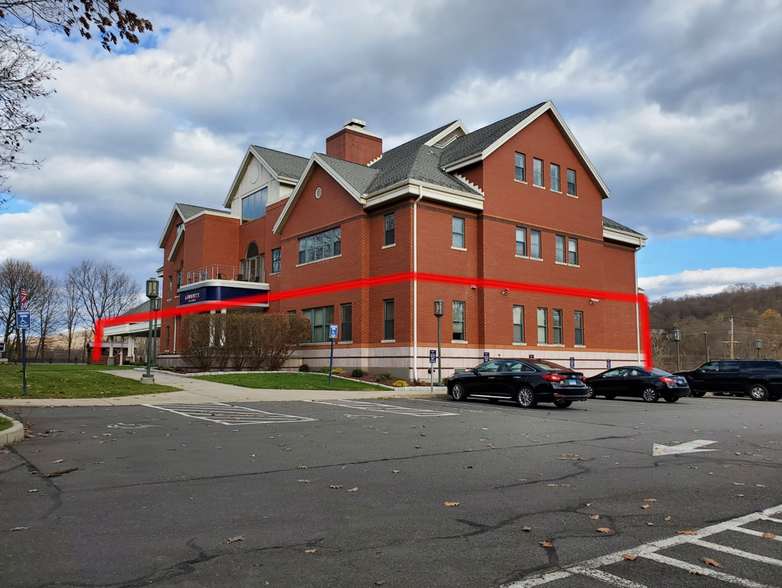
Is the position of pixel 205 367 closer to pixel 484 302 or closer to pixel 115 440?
pixel 484 302

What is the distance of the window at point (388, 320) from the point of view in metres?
27.7

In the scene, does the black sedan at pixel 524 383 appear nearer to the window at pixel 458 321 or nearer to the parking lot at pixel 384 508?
the parking lot at pixel 384 508

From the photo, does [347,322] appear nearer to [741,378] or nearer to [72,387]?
[72,387]

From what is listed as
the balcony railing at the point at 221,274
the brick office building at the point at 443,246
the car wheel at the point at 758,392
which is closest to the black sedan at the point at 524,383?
the brick office building at the point at 443,246

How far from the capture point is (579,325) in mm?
33281

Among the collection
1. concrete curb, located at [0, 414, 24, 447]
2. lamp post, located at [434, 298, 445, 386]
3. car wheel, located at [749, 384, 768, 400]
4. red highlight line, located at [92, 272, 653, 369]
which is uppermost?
red highlight line, located at [92, 272, 653, 369]

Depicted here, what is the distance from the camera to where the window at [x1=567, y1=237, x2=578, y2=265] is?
1308 inches

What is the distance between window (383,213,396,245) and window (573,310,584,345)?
11.3m

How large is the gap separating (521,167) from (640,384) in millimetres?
12767

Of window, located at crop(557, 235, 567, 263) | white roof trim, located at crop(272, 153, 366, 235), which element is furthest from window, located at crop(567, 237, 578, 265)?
white roof trim, located at crop(272, 153, 366, 235)

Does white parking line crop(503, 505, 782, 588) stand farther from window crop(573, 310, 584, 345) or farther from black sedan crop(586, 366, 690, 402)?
window crop(573, 310, 584, 345)

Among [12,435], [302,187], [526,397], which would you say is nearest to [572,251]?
[302,187]

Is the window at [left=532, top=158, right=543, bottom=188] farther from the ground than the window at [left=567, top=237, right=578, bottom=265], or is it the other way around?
the window at [left=532, top=158, right=543, bottom=188]

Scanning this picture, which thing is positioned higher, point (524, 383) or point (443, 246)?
point (443, 246)
